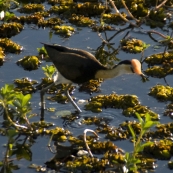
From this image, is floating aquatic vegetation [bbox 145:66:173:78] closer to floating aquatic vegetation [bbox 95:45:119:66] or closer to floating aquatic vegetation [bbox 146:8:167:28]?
floating aquatic vegetation [bbox 95:45:119:66]

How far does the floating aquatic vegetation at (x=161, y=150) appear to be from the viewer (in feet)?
25.2

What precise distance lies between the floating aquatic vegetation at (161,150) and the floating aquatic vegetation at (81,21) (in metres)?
3.61

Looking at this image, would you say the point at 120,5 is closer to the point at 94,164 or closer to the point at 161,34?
the point at 161,34

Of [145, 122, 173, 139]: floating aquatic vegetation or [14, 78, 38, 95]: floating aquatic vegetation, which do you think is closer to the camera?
[145, 122, 173, 139]: floating aquatic vegetation

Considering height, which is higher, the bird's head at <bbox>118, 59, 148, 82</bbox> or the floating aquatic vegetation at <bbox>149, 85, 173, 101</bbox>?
the bird's head at <bbox>118, 59, 148, 82</bbox>

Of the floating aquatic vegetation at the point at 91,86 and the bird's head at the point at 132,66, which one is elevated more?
the bird's head at the point at 132,66

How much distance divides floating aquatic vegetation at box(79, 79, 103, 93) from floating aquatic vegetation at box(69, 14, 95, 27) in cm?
180

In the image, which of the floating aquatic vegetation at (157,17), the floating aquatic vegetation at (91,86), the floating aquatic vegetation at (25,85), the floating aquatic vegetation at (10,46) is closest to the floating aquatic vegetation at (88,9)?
the floating aquatic vegetation at (157,17)

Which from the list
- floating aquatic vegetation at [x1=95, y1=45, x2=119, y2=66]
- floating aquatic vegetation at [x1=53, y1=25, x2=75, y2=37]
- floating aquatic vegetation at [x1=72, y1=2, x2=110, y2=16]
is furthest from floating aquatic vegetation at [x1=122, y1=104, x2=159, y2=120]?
floating aquatic vegetation at [x1=72, y1=2, x2=110, y2=16]

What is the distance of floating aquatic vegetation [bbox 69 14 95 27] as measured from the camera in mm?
11000

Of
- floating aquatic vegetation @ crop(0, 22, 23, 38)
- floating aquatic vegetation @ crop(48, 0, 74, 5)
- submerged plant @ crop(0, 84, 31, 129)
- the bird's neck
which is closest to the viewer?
submerged plant @ crop(0, 84, 31, 129)

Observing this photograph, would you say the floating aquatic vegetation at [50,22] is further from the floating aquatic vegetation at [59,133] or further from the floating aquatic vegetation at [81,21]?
the floating aquatic vegetation at [59,133]

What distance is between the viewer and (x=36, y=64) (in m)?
9.78


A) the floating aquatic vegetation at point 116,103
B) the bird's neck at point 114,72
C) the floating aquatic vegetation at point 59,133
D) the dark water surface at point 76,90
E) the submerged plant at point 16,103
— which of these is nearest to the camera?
the submerged plant at point 16,103
